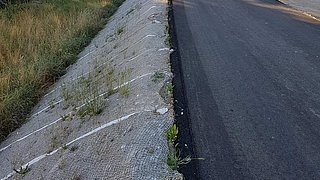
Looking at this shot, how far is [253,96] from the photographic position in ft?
17.7

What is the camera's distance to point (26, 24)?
440 inches

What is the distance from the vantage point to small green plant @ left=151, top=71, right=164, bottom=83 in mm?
5651

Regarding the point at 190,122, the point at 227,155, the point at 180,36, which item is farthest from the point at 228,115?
the point at 180,36

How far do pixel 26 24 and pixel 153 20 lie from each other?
14.1ft

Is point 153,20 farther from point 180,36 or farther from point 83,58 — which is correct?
point 83,58

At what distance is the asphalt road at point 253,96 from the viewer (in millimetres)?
3857

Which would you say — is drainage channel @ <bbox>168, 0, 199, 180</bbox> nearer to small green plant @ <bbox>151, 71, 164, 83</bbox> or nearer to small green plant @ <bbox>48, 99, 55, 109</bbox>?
small green plant @ <bbox>151, 71, 164, 83</bbox>

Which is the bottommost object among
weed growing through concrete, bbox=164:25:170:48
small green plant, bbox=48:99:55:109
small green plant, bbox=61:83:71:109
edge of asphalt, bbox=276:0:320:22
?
small green plant, bbox=48:99:55:109

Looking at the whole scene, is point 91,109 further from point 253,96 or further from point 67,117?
point 253,96

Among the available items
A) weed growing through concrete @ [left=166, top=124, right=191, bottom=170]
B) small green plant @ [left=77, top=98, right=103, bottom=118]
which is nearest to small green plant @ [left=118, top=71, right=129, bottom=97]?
small green plant @ [left=77, top=98, right=103, bottom=118]

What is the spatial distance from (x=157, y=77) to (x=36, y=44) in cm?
535

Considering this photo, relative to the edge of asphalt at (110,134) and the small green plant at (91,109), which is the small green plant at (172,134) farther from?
the small green plant at (91,109)

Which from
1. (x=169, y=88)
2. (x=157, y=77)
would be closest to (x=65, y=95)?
(x=157, y=77)

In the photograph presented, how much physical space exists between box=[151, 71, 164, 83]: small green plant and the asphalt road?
431 mm
